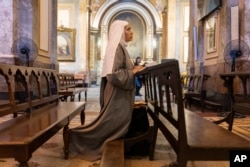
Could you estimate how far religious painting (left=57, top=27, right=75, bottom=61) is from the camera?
18.2m

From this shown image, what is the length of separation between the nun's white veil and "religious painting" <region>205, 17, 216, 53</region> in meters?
5.47

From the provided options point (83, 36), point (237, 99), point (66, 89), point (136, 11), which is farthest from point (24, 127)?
point (136, 11)

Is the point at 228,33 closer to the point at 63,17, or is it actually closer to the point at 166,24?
the point at 166,24

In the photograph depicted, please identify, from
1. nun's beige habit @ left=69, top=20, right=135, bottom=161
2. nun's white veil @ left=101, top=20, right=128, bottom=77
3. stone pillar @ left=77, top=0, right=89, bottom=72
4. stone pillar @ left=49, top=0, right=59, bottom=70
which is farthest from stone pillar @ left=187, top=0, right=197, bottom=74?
stone pillar @ left=77, top=0, right=89, bottom=72

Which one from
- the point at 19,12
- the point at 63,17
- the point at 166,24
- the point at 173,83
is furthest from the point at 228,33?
the point at 63,17

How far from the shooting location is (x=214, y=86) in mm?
8117

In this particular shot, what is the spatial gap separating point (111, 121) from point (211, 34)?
6.25 m

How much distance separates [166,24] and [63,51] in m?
6.15

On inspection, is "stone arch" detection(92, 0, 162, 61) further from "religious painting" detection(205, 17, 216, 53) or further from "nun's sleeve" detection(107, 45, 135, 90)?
"nun's sleeve" detection(107, 45, 135, 90)

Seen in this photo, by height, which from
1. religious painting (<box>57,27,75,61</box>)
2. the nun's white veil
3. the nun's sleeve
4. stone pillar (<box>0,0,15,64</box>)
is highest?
religious painting (<box>57,27,75,61</box>)

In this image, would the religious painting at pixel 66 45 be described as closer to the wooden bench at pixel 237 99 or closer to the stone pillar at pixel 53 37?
the stone pillar at pixel 53 37

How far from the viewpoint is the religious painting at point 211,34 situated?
864 cm

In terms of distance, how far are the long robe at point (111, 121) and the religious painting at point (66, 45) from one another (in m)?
15.2

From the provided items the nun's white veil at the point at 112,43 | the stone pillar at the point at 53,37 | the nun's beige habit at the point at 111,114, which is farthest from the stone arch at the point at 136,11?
the nun's beige habit at the point at 111,114
